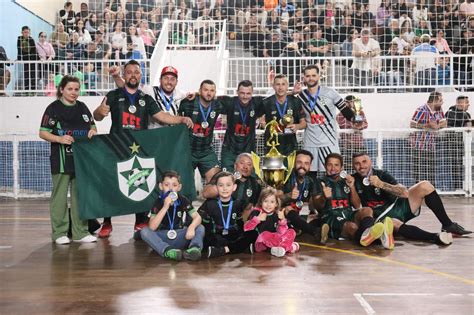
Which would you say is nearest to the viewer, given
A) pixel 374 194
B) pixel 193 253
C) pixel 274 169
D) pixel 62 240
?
pixel 193 253

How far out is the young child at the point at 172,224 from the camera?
608 cm

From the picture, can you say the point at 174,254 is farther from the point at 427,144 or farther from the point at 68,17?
the point at 68,17

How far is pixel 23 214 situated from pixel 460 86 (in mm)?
7855

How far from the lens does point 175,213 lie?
20.5 ft

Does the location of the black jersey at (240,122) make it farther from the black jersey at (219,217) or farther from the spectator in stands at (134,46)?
the spectator in stands at (134,46)

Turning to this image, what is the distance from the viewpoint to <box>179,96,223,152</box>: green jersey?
25.2 ft

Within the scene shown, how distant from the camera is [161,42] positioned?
13781 millimetres

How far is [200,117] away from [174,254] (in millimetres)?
2194

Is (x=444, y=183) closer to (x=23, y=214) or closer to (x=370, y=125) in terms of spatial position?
(x=370, y=125)

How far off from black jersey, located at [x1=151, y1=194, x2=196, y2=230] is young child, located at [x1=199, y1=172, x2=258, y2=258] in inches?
9.1

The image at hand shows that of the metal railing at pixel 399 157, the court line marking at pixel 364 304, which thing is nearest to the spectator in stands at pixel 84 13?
the metal railing at pixel 399 157

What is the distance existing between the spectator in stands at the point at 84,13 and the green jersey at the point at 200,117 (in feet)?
28.0

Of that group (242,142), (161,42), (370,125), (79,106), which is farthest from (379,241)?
(161,42)

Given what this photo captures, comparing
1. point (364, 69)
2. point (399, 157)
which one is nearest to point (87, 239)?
point (399, 157)
